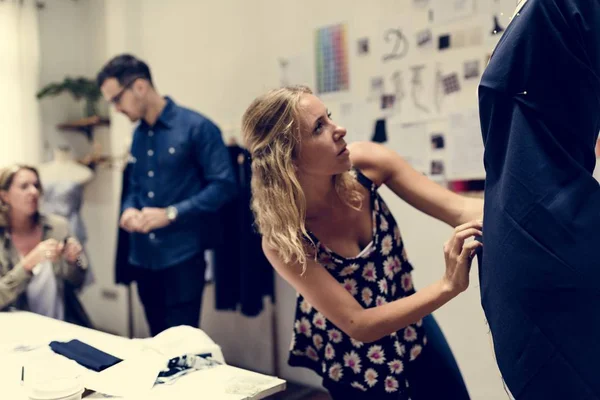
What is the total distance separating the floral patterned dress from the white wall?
0.99 metres

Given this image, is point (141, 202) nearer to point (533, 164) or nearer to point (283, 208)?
point (283, 208)

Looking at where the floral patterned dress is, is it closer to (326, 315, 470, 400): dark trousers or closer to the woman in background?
(326, 315, 470, 400): dark trousers

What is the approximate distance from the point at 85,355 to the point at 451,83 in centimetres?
178

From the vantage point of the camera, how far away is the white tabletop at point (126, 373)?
4.31 ft

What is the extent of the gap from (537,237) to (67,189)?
10.9ft

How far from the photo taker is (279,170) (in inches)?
59.3

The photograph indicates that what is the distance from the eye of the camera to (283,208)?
4.91ft

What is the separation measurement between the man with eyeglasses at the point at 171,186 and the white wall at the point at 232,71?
2.01 feet

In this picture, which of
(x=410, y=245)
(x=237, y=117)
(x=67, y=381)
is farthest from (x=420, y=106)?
(x=67, y=381)

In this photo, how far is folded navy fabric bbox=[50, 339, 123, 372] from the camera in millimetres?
1457

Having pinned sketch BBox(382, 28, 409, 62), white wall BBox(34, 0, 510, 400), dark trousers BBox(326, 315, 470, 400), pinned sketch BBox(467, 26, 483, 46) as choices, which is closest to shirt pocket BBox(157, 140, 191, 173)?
white wall BBox(34, 0, 510, 400)

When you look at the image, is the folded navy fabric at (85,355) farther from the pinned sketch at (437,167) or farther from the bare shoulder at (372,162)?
the pinned sketch at (437,167)

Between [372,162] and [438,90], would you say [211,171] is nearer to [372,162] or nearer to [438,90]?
[438,90]

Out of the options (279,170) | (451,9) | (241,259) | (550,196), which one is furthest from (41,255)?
(550,196)
